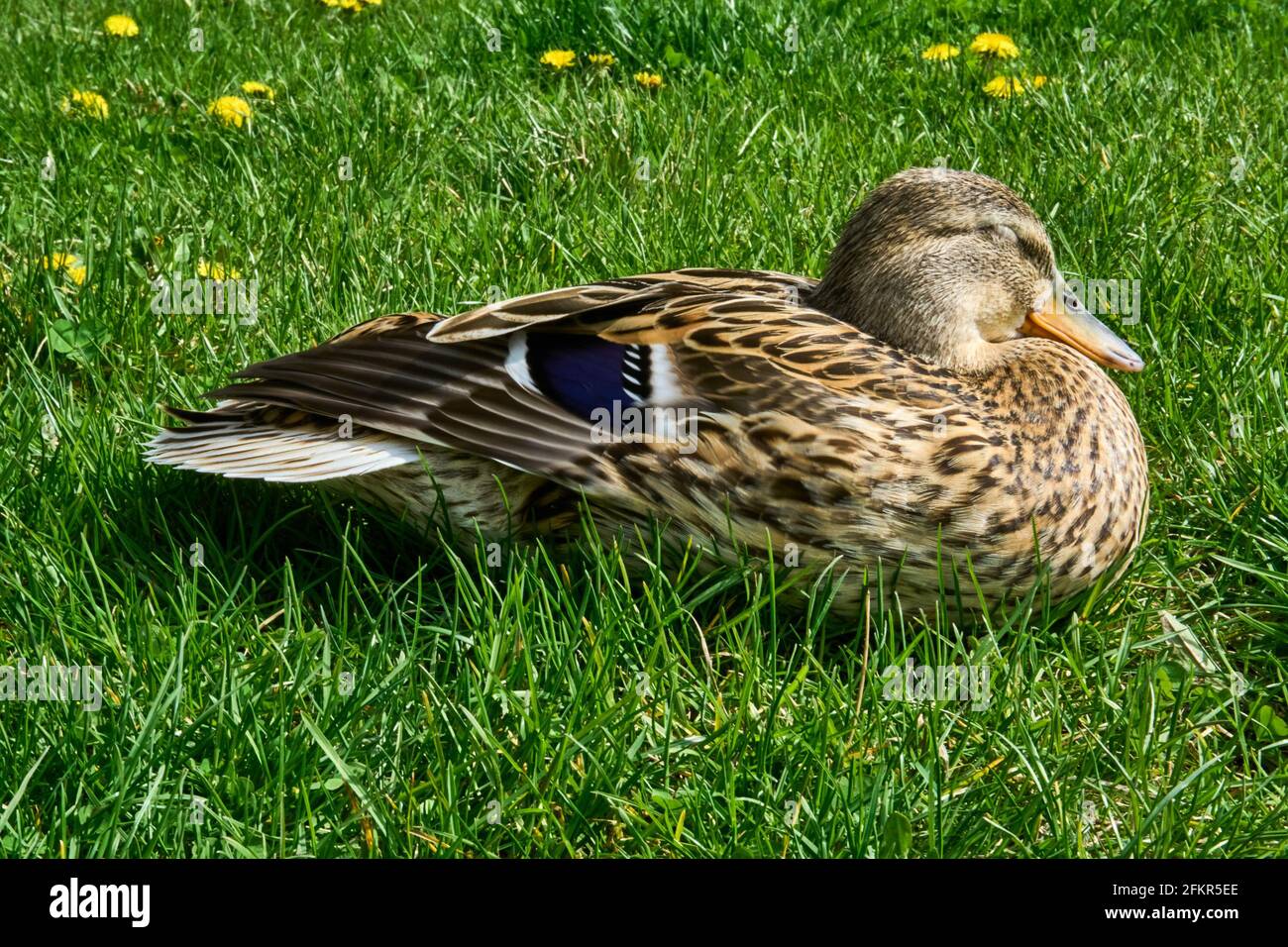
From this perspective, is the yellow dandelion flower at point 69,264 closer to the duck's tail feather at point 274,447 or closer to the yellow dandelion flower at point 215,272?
the yellow dandelion flower at point 215,272

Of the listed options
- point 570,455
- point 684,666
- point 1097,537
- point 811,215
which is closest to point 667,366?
point 570,455

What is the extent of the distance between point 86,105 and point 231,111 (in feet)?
2.07

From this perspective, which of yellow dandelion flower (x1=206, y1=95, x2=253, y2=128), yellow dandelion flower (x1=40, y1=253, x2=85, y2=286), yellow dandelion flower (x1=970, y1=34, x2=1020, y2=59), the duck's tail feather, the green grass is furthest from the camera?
yellow dandelion flower (x1=970, y1=34, x2=1020, y2=59)

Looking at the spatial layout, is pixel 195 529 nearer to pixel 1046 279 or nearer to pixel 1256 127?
pixel 1046 279

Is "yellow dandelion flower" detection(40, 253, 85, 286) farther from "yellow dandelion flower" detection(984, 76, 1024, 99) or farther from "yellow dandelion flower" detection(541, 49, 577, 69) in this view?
"yellow dandelion flower" detection(984, 76, 1024, 99)

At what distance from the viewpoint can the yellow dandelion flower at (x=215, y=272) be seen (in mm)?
4633

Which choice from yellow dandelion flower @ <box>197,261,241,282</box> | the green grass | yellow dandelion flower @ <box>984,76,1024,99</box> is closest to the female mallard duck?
the green grass

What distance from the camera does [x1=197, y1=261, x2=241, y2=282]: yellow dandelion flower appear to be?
463 cm

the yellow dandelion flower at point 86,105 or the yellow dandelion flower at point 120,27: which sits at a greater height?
the yellow dandelion flower at point 120,27

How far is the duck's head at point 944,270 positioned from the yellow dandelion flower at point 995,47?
3078 millimetres

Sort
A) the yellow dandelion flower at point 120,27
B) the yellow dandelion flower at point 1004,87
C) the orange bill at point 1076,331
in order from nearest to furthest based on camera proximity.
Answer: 1. the orange bill at point 1076,331
2. the yellow dandelion flower at point 1004,87
3. the yellow dandelion flower at point 120,27

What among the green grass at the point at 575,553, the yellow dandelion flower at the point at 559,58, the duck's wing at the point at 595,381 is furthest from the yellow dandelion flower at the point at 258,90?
the duck's wing at the point at 595,381

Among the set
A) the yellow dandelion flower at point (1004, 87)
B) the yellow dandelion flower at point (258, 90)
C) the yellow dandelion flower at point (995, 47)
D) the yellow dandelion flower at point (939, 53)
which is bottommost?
the yellow dandelion flower at point (258, 90)

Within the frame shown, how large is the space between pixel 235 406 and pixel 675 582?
1183 mm
